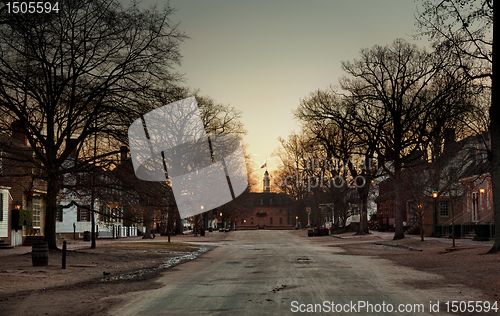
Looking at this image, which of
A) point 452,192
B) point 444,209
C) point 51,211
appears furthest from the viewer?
point 444,209

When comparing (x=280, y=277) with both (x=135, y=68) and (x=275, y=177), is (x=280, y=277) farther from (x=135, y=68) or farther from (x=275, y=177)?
(x=275, y=177)

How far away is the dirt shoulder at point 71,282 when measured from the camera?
32.7ft

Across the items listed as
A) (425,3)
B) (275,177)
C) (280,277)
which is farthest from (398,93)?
(275,177)

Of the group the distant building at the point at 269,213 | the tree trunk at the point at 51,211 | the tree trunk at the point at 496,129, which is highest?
the tree trunk at the point at 496,129

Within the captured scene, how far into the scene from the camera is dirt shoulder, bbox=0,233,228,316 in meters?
9.97

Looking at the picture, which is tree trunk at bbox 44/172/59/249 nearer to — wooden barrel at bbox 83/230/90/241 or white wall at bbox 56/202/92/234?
wooden barrel at bbox 83/230/90/241

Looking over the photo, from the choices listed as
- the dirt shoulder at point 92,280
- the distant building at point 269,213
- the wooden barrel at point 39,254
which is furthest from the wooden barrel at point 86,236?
the distant building at point 269,213

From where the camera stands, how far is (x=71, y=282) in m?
14.4

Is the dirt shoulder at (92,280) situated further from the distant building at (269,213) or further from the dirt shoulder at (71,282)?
the distant building at (269,213)

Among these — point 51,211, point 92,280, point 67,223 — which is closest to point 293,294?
point 92,280

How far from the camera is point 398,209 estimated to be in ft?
128

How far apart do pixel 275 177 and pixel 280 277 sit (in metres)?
71.7

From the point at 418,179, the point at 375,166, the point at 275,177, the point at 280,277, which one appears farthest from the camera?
the point at 275,177

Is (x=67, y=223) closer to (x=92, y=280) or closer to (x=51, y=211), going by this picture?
(x=51, y=211)
